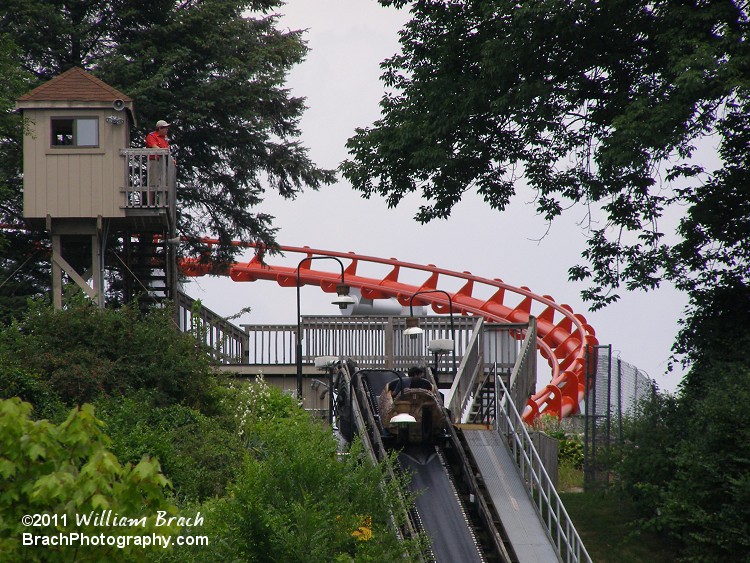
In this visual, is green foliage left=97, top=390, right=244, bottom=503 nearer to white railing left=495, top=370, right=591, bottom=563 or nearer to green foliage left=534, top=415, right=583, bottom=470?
white railing left=495, top=370, right=591, bottom=563

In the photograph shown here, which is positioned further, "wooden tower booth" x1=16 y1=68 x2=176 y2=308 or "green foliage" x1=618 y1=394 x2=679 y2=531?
"wooden tower booth" x1=16 y1=68 x2=176 y2=308

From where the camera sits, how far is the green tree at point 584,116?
23.9 meters

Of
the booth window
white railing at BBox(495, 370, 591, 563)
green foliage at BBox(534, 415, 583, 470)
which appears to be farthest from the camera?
green foliage at BBox(534, 415, 583, 470)

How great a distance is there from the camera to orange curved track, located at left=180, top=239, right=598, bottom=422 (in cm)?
4291

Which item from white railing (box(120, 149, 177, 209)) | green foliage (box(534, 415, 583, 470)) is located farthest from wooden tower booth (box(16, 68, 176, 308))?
green foliage (box(534, 415, 583, 470))

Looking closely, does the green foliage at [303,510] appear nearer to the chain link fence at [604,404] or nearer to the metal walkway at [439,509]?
the metal walkway at [439,509]

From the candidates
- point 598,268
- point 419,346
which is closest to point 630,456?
point 598,268

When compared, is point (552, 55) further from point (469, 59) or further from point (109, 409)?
point (109, 409)

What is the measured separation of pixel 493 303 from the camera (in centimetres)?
4678

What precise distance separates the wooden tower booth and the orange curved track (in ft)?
44.9

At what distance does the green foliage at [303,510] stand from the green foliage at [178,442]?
5.63 ft

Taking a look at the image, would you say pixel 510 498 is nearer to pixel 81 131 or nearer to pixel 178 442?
pixel 178 442

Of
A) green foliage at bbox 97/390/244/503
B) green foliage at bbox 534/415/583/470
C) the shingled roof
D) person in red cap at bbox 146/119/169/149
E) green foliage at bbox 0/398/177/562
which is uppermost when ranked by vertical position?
the shingled roof

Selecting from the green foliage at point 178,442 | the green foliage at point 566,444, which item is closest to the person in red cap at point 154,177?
the green foliage at point 178,442
